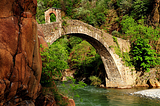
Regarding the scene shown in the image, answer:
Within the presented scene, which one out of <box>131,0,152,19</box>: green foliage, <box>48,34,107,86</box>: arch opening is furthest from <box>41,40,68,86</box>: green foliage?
<box>131,0,152,19</box>: green foliage

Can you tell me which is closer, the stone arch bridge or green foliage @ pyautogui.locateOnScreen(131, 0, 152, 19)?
the stone arch bridge

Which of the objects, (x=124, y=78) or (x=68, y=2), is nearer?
(x=124, y=78)

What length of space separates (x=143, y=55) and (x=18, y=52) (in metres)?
13.6

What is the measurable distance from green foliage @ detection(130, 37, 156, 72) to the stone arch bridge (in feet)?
3.66

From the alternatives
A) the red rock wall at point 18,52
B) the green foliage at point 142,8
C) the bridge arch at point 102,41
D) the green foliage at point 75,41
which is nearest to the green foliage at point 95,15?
the green foliage at point 75,41

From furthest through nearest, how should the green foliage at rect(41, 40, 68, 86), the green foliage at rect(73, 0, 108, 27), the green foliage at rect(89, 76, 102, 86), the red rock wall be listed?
1. the green foliage at rect(73, 0, 108, 27)
2. the green foliage at rect(89, 76, 102, 86)
3. the green foliage at rect(41, 40, 68, 86)
4. the red rock wall

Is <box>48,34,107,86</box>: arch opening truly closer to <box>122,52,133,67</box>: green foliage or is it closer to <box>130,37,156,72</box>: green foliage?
<box>122,52,133,67</box>: green foliage

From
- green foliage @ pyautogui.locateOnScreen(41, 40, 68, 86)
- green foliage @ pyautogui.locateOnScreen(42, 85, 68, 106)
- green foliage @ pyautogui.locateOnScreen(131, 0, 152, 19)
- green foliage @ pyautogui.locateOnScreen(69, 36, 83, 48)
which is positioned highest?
green foliage @ pyautogui.locateOnScreen(131, 0, 152, 19)

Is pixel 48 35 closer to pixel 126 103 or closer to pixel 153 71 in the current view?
pixel 126 103

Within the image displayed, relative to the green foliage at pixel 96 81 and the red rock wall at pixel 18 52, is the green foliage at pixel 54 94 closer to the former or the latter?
the red rock wall at pixel 18 52

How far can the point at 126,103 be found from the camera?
8219 millimetres

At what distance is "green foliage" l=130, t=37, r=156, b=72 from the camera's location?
46.0 ft

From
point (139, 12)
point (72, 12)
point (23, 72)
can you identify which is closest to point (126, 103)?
point (23, 72)

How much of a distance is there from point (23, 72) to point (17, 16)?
3.60 feet
